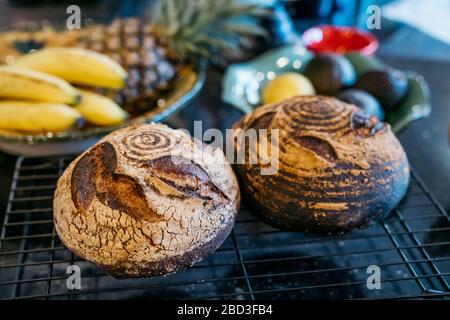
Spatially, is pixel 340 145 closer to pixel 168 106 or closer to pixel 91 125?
pixel 168 106

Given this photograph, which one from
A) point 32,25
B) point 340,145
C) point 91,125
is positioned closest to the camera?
point 340,145

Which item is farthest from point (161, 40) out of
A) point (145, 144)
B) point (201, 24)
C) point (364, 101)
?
point (145, 144)

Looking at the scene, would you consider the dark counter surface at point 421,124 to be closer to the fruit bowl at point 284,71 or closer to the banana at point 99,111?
the fruit bowl at point 284,71

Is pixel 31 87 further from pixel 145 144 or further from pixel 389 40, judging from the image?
pixel 389 40

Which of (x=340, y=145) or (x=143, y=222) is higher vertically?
(x=340, y=145)

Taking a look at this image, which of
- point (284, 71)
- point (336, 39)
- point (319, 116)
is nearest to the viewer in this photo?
point (319, 116)

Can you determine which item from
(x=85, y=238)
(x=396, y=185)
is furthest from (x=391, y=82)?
(x=85, y=238)

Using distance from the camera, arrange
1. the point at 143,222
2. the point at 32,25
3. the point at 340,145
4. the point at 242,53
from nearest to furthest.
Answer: the point at 143,222 → the point at 340,145 → the point at 32,25 → the point at 242,53
